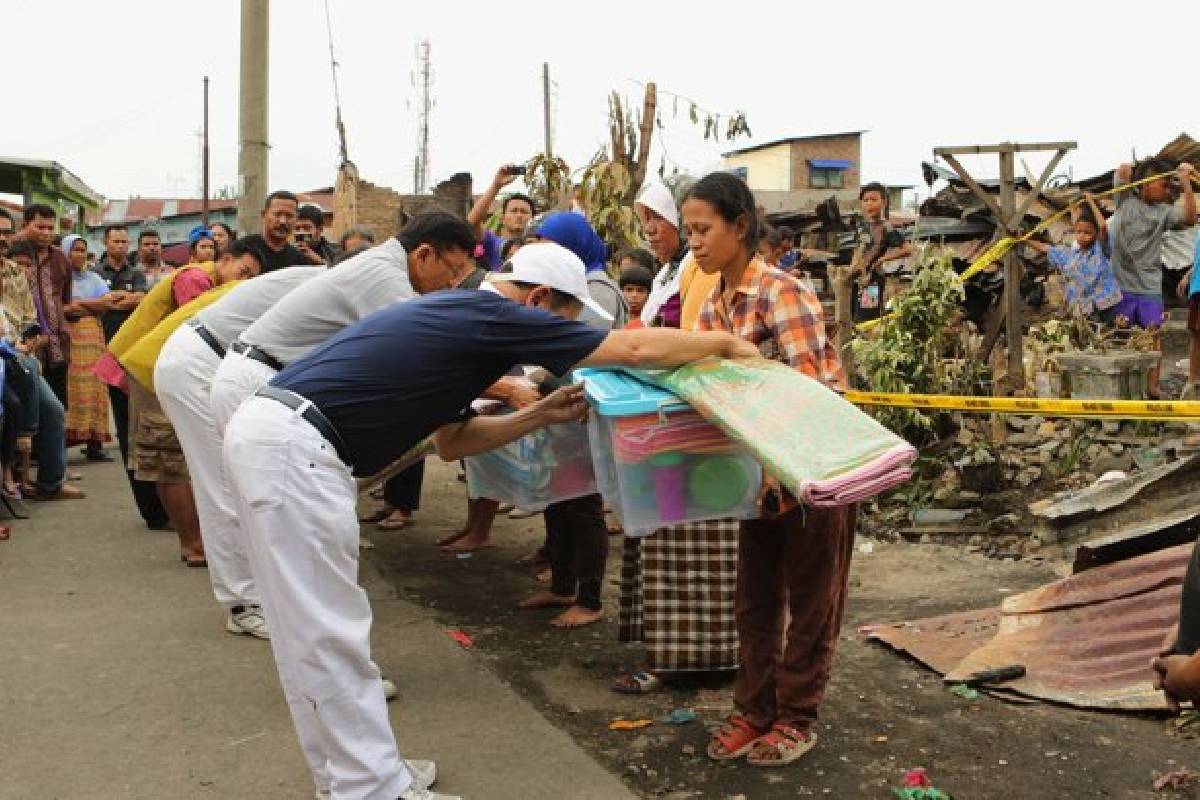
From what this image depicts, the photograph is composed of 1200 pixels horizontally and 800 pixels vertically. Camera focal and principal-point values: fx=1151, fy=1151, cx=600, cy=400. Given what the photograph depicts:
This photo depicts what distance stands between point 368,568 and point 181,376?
1.64 metres

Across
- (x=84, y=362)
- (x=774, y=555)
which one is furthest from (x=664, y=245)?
(x=84, y=362)

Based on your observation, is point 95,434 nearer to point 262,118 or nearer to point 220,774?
point 262,118

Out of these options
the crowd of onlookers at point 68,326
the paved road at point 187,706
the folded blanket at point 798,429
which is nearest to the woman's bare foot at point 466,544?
the paved road at point 187,706

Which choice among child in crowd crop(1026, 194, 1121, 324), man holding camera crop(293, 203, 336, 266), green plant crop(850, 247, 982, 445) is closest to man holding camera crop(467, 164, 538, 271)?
man holding camera crop(293, 203, 336, 266)

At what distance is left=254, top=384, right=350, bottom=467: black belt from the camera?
10.3 ft

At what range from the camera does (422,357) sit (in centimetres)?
317

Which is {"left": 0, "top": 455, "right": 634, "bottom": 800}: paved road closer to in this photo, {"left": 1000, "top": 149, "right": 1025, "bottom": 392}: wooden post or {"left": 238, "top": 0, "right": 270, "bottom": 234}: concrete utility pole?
{"left": 238, "top": 0, "right": 270, "bottom": 234}: concrete utility pole

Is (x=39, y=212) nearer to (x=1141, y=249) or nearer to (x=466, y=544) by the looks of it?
(x=466, y=544)

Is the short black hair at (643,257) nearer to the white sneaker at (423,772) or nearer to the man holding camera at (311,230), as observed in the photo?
the man holding camera at (311,230)

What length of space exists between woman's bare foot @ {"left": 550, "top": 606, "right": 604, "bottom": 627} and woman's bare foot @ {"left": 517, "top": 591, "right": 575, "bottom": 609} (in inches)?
9.3

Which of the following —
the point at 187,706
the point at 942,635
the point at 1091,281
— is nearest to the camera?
the point at 187,706

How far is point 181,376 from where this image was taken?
512 cm

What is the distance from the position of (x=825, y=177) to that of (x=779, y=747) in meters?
33.5

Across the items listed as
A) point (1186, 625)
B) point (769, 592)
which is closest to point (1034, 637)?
point (769, 592)
